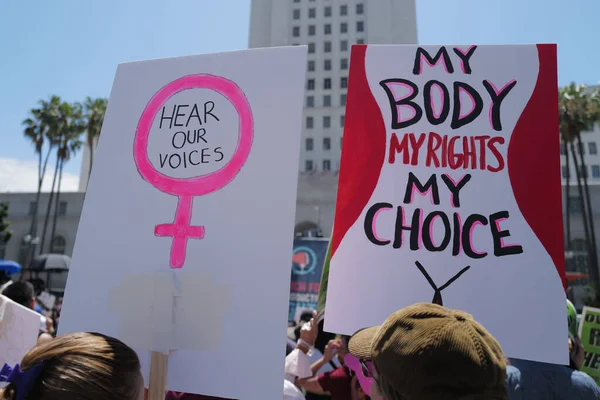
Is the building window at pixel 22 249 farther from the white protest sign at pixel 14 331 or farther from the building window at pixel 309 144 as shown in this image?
the white protest sign at pixel 14 331

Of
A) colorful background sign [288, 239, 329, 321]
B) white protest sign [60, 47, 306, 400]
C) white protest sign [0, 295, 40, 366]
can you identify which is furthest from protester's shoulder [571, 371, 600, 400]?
colorful background sign [288, 239, 329, 321]

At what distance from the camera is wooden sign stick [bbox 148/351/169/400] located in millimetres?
1468

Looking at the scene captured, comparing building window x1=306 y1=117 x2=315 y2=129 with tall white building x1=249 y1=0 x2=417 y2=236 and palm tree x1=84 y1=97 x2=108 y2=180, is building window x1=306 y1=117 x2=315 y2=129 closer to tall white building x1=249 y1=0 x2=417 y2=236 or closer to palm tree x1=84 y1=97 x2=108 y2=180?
tall white building x1=249 y1=0 x2=417 y2=236

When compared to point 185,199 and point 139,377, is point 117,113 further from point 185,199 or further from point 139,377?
point 139,377

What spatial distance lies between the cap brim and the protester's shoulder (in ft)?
3.17

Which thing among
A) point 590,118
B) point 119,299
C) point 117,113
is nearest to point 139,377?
point 119,299

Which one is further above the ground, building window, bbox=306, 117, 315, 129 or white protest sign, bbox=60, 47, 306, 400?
building window, bbox=306, 117, 315, 129

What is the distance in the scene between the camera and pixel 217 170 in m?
1.77

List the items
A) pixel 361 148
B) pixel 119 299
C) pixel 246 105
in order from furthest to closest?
pixel 361 148, pixel 246 105, pixel 119 299

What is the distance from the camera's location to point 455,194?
1.84 metres

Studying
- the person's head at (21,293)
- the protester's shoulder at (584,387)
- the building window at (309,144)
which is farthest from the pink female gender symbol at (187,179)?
the building window at (309,144)

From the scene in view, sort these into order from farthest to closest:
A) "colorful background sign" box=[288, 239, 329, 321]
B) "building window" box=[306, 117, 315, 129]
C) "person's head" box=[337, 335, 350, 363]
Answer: "building window" box=[306, 117, 315, 129] → "colorful background sign" box=[288, 239, 329, 321] → "person's head" box=[337, 335, 350, 363]

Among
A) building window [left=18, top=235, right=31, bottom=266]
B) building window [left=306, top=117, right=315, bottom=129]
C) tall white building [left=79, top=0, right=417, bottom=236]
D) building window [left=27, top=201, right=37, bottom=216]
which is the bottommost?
building window [left=18, top=235, right=31, bottom=266]

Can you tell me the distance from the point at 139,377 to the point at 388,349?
72cm
